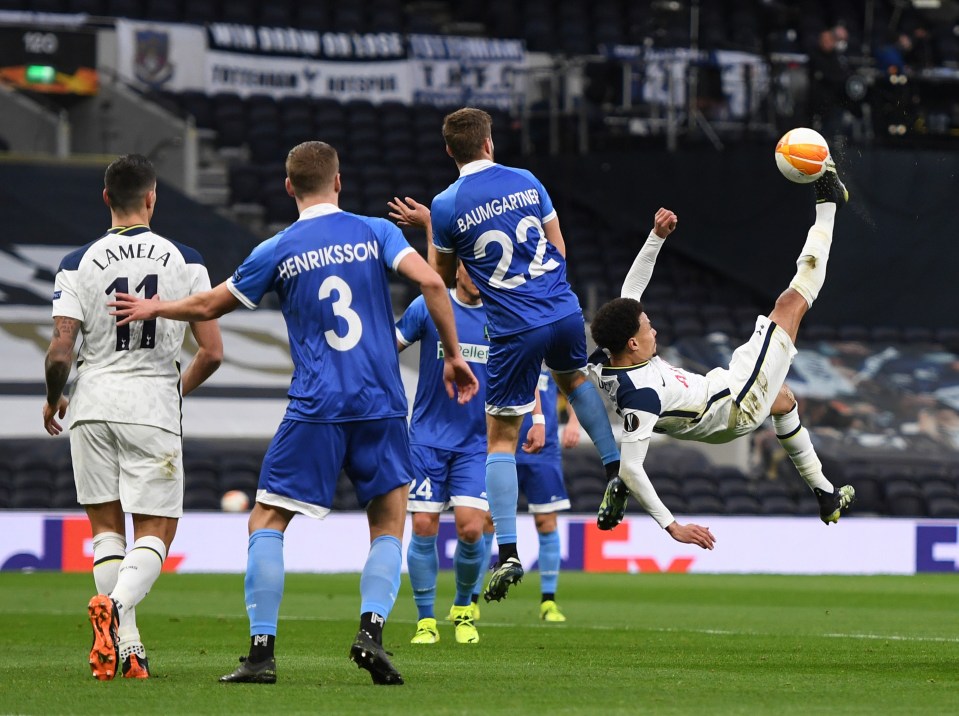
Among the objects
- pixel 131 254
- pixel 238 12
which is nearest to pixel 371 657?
pixel 131 254

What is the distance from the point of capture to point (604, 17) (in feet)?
93.4

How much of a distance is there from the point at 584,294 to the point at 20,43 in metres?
9.06

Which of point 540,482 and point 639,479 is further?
point 540,482

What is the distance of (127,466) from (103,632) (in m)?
0.86

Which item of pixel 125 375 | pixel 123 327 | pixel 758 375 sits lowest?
pixel 758 375

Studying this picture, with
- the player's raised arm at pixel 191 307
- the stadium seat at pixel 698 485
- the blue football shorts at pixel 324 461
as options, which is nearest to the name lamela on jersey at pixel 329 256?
the player's raised arm at pixel 191 307

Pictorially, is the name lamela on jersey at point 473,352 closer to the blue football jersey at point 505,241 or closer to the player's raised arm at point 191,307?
the blue football jersey at point 505,241

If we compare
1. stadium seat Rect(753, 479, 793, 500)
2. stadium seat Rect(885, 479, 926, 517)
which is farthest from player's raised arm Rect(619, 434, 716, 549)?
stadium seat Rect(885, 479, 926, 517)

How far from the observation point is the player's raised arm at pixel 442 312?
647 centimetres

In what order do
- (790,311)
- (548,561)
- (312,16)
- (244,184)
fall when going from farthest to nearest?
(312,16), (244,184), (548,561), (790,311)

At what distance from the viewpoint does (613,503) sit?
8172mm

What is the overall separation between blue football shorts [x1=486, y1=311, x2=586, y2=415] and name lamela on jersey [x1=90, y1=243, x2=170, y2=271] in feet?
6.23

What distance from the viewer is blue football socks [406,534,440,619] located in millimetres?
9781

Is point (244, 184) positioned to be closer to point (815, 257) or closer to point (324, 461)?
point (815, 257)
